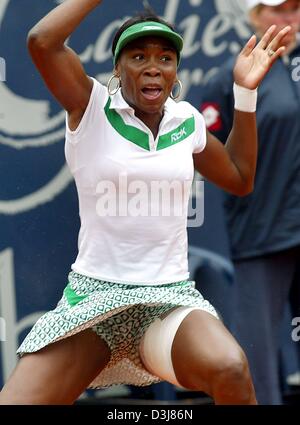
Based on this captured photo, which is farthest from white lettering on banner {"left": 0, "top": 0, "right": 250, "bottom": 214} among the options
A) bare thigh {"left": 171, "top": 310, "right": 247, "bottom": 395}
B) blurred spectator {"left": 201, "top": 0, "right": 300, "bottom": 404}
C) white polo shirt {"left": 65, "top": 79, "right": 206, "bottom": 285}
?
bare thigh {"left": 171, "top": 310, "right": 247, "bottom": 395}

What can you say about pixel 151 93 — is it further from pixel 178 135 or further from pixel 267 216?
pixel 267 216

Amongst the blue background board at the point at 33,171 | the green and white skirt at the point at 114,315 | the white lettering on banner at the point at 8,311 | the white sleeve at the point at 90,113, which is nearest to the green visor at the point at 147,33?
the white sleeve at the point at 90,113

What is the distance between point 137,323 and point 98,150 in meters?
0.62

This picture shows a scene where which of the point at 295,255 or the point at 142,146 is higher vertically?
the point at 142,146

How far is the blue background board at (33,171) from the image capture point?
484 centimetres

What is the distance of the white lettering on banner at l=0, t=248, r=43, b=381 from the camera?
191 inches

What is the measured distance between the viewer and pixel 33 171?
490cm

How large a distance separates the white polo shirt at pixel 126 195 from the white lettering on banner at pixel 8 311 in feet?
3.44

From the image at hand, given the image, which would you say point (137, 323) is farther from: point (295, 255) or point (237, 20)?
point (237, 20)

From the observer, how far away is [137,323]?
12.6 feet

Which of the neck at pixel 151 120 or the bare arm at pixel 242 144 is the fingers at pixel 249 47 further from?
the neck at pixel 151 120

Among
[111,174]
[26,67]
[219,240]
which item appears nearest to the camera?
[111,174]

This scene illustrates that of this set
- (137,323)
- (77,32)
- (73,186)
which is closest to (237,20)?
(77,32)

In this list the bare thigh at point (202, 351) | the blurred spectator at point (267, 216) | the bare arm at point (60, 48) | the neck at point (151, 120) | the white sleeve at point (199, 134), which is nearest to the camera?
the bare thigh at point (202, 351)
